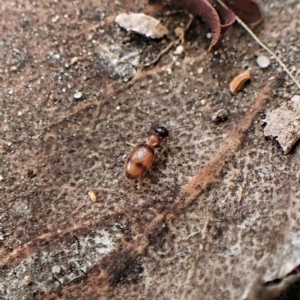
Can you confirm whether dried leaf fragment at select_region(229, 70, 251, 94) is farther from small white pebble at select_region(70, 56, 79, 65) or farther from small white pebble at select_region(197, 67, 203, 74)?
small white pebble at select_region(70, 56, 79, 65)

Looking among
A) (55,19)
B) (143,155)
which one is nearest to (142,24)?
(55,19)

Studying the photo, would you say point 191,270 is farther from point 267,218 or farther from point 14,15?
point 14,15

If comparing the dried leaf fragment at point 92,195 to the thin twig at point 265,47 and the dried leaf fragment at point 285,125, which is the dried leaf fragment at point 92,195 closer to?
the dried leaf fragment at point 285,125

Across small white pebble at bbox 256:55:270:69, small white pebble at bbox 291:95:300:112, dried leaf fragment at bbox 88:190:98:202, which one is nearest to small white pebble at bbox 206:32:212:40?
small white pebble at bbox 256:55:270:69

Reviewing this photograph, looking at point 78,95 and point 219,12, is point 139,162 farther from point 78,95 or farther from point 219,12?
point 219,12

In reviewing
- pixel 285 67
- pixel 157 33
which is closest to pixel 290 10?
pixel 285 67

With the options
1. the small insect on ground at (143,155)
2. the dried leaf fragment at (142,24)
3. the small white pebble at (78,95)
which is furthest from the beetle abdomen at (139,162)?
the dried leaf fragment at (142,24)
